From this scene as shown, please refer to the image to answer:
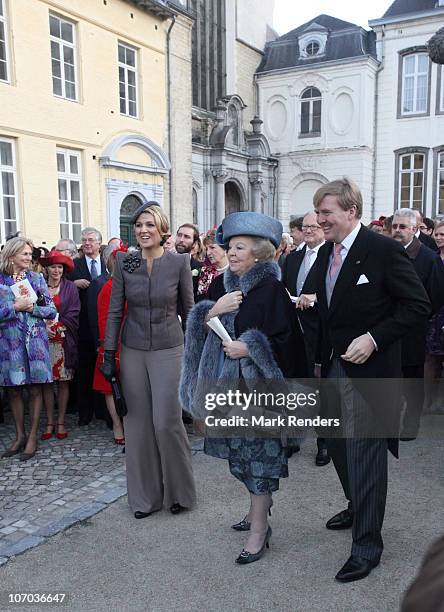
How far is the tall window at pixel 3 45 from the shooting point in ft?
41.4

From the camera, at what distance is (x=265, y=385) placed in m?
3.08

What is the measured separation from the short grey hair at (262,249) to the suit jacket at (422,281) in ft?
8.46

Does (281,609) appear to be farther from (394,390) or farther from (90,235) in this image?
(90,235)

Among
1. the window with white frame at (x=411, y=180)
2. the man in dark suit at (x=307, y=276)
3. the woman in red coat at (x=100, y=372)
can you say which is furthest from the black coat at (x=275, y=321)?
the window with white frame at (x=411, y=180)

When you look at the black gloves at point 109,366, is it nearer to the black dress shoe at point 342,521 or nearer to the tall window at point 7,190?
the black dress shoe at point 342,521

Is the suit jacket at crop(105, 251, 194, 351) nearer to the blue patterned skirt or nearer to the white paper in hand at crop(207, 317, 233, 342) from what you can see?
the white paper in hand at crop(207, 317, 233, 342)

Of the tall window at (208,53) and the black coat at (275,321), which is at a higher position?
the tall window at (208,53)

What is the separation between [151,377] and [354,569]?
5.67ft

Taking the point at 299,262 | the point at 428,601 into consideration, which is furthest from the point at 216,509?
the point at 428,601

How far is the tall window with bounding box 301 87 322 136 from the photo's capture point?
26.0 m

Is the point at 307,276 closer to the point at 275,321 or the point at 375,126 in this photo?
the point at 275,321

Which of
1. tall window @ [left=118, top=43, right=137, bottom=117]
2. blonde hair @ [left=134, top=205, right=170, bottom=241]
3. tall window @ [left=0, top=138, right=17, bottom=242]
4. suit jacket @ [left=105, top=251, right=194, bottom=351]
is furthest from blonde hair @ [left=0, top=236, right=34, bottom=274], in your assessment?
tall window @ [left=118, top=43, right=137, bottom=117]

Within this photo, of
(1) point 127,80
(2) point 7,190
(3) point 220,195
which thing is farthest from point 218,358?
(3) point 220,195

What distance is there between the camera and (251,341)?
3.02 m
